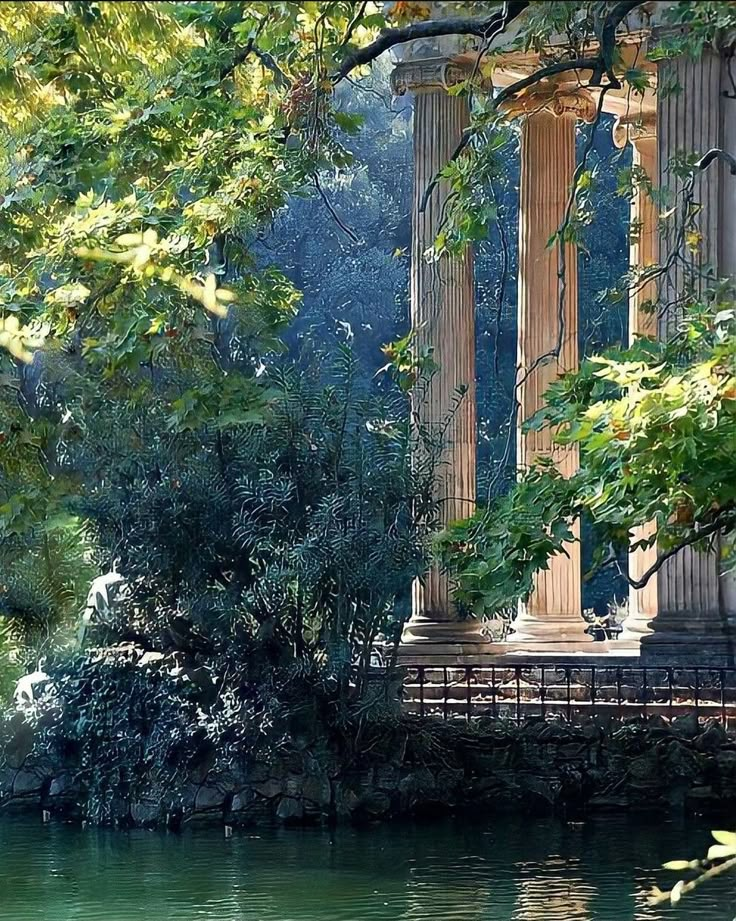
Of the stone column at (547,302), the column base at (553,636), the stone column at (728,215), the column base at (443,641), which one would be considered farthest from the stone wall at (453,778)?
the stone column at (547,302)

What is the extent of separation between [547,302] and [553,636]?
9877 millimetres

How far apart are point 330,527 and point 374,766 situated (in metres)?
5.75

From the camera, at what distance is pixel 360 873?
34.9m

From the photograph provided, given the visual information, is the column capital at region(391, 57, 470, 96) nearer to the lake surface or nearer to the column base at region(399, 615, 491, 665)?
the column base at region(399, 615, 491, 665)

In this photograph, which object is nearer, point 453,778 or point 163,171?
point 163,171

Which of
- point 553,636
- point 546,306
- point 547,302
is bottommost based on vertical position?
point 553,636

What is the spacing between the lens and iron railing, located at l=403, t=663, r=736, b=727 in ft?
143

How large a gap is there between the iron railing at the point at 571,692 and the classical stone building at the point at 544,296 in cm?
81

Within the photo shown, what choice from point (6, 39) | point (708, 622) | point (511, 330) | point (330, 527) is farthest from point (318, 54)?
point (511, 330)

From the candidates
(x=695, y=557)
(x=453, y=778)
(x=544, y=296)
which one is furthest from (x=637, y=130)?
(x=453, y=778)

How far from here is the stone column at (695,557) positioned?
4544 centimetres

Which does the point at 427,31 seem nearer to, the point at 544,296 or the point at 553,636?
the point at 553,636

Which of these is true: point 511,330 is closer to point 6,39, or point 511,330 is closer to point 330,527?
point 330,527

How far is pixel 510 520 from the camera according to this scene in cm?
2086
